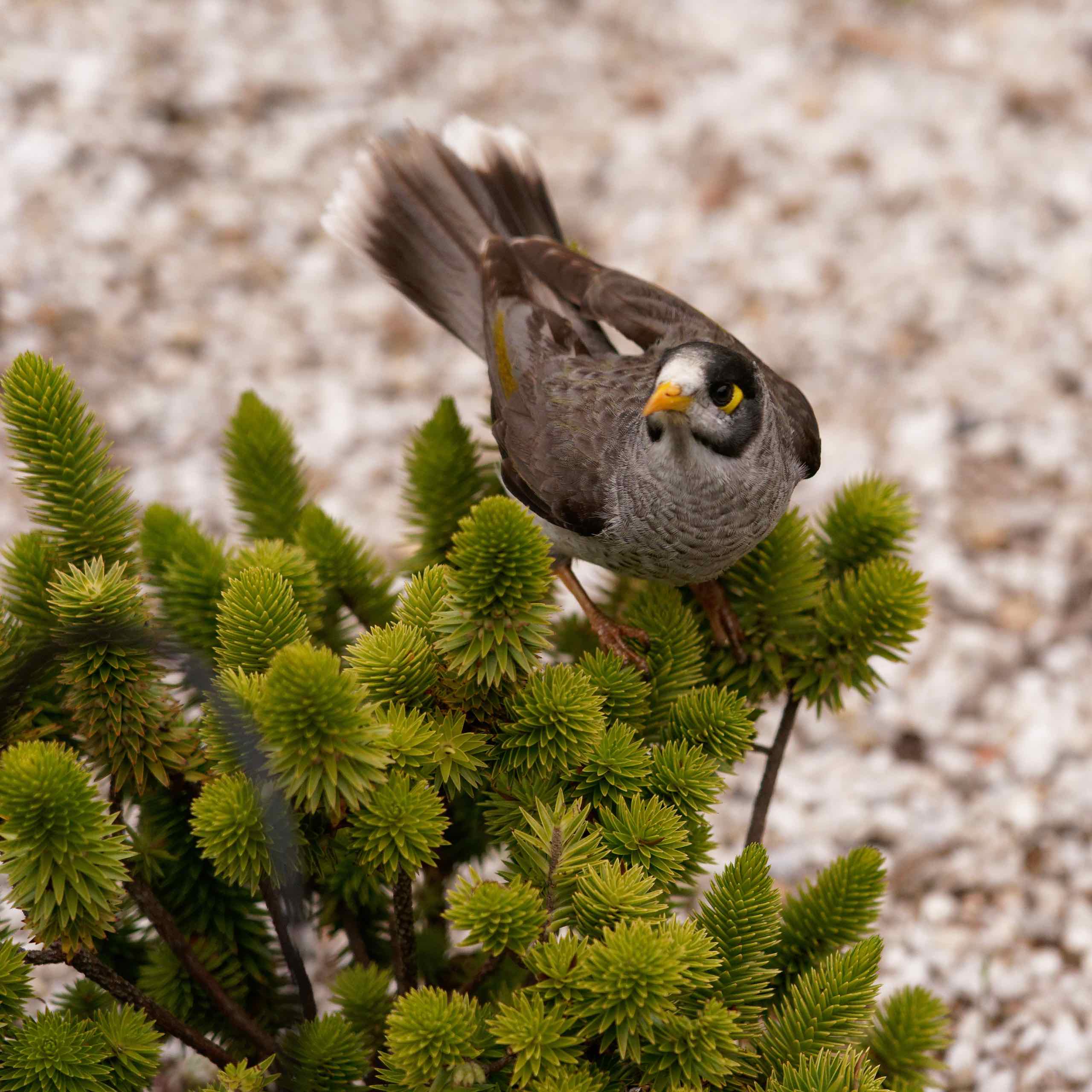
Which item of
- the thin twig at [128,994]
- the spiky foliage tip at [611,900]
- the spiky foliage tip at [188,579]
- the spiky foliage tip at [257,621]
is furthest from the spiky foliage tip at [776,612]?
the thin twig at [128,994]

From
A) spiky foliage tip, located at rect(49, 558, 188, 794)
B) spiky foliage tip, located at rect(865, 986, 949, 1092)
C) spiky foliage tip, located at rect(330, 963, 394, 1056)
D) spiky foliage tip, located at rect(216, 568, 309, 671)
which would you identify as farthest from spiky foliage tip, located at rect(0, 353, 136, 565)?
spiky foliage tip, located at rect(865, 986, 949, 1092)

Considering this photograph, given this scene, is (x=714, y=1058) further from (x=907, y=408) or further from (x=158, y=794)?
(x=907, y=408)

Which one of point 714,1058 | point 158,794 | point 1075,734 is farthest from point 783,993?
point 1075,734

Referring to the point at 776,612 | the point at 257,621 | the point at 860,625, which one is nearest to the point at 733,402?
the point at 776,612

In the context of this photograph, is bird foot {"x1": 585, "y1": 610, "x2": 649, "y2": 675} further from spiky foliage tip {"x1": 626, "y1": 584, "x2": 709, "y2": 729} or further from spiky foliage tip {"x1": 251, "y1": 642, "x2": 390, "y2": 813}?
spiky foliage tip {"x1": 251, "y1": 642, "x2": 390, "y2": 813}

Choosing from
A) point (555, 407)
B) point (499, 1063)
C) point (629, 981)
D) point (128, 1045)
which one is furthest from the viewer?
point (555, 407)

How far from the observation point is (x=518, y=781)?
2.22 meters

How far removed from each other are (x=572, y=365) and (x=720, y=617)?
1.03m

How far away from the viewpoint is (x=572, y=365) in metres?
3.56

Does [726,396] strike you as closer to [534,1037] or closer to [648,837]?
[648,837]

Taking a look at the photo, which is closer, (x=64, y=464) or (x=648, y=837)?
(x=648, y=837)

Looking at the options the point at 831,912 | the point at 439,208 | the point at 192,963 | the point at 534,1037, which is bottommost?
the point at 192,963

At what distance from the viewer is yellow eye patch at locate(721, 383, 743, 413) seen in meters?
3.08

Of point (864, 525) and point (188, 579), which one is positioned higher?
point (864, 525)
